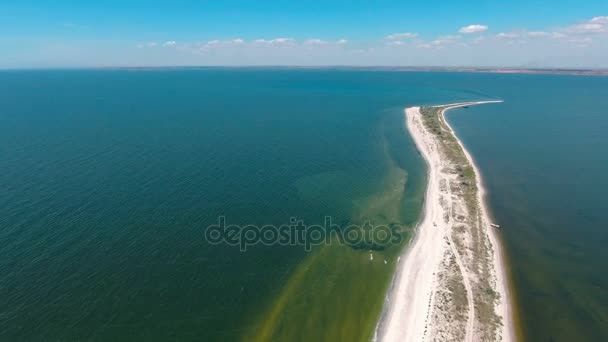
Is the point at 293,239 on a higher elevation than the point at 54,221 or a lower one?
lower

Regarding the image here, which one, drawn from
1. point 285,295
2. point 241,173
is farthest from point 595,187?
point 241,173

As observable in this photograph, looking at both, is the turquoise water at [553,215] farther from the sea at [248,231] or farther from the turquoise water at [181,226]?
the turquoise water at [181,226]

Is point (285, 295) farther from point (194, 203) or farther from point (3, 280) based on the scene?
point (3, 280)

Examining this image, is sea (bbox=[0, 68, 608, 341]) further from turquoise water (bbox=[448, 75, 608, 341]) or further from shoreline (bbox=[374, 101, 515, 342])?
shoreline (bbox=[374, 101, 515, 342])

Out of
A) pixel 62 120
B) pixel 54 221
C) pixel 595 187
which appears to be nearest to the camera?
pixel 54 221

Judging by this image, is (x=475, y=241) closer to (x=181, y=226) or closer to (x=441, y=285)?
Result: (x=441, y=285)
